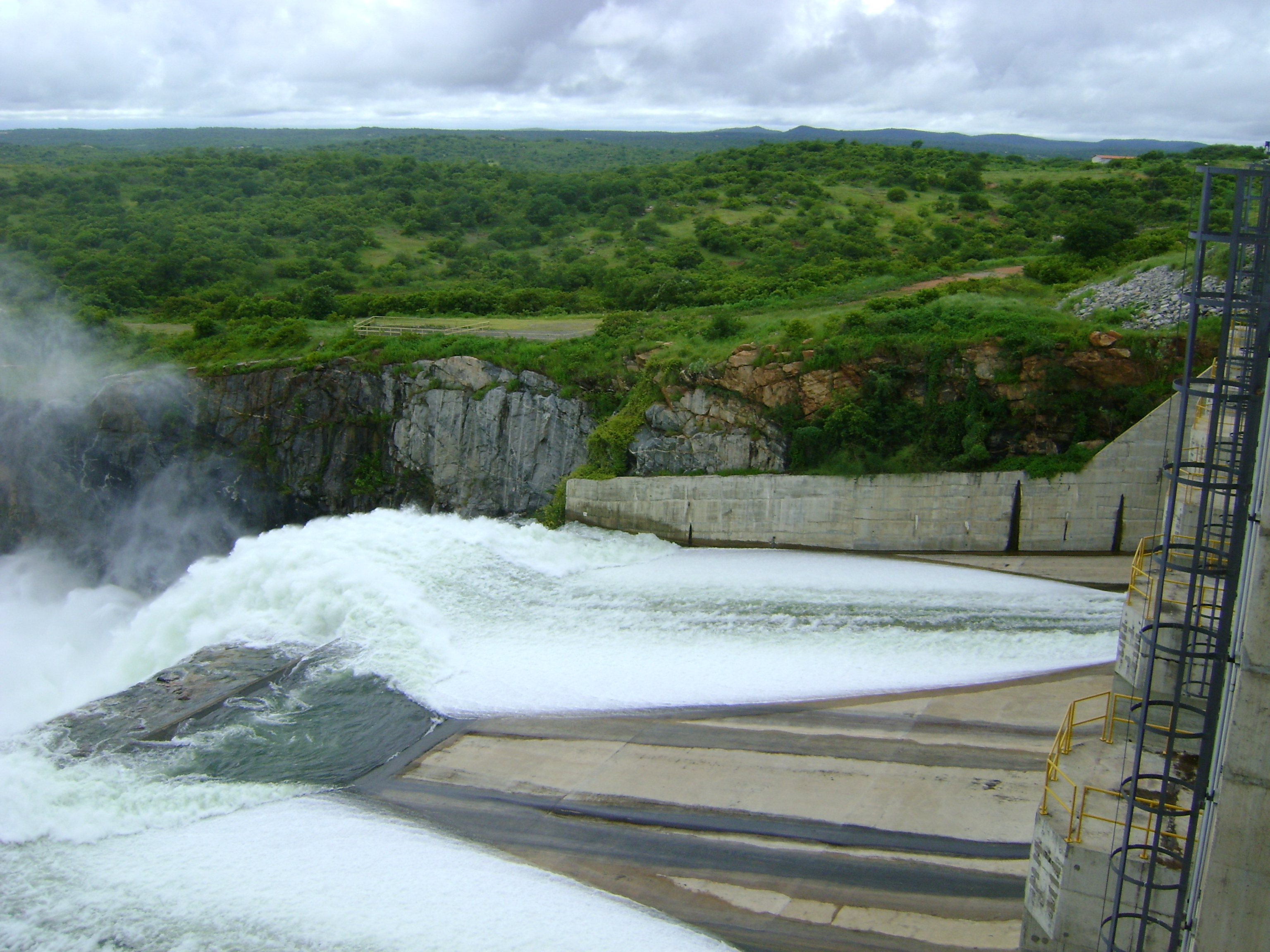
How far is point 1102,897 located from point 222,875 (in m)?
11.1

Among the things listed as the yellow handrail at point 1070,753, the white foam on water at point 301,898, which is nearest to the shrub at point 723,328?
the yellow handrail at point 1070,753

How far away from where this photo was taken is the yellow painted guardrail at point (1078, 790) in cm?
1017

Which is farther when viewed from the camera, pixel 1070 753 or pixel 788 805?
pixel 788 805

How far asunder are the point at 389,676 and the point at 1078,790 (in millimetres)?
12995

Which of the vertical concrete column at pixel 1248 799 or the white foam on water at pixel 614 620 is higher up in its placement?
the vertical concrete column at pixel 1248 799

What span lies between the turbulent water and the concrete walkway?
67 cm

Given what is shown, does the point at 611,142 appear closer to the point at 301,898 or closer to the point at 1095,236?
the point at 1095,236

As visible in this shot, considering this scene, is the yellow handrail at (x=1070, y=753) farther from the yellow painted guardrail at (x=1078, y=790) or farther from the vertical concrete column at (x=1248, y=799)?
the vertical concrete column at (x=1248, y=799)

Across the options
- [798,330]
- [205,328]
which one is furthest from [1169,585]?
[205,328]

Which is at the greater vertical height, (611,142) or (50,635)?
(611,142)

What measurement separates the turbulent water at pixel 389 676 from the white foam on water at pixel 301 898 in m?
0.04

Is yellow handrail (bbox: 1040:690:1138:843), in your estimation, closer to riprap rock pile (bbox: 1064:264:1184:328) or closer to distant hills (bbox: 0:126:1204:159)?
riprap rock pile (bbox: 1064:264:1184:328)

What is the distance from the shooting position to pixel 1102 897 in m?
10.0

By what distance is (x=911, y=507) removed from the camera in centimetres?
2636
